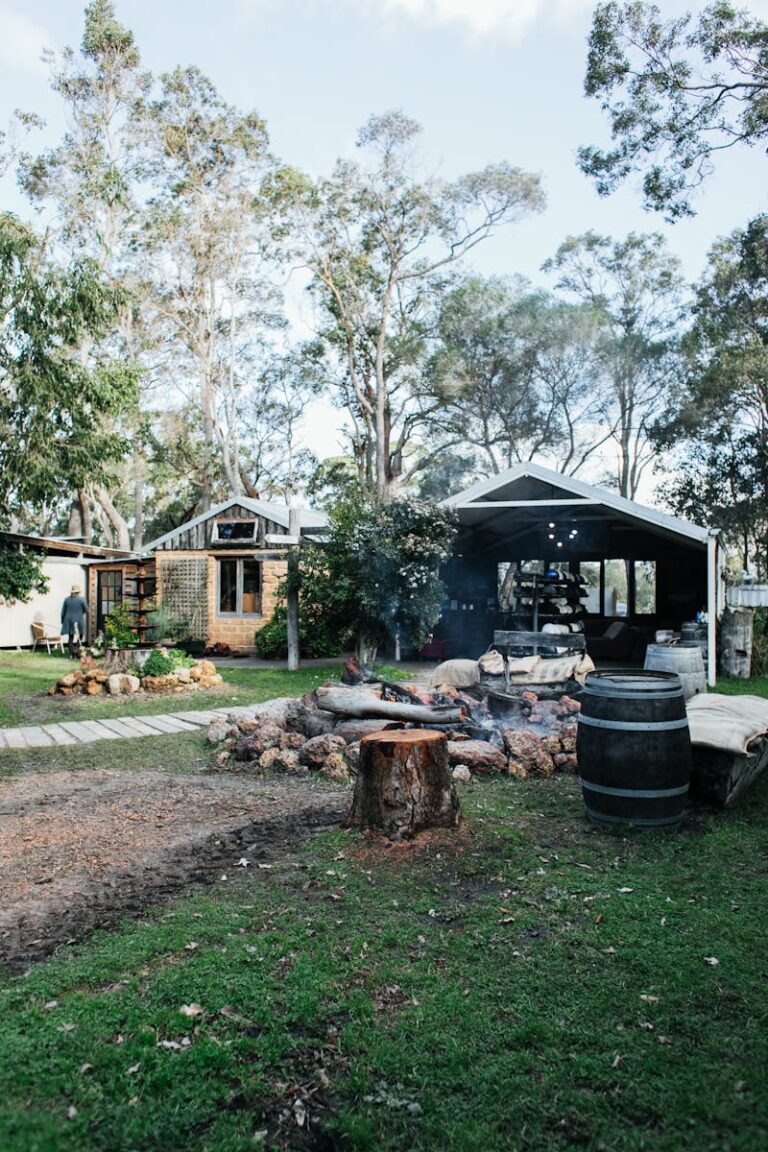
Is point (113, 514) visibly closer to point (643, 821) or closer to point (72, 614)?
point (72, 614)

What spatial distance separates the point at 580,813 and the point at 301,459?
3040cm

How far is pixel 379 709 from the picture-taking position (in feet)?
21.4

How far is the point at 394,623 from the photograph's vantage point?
11.7m

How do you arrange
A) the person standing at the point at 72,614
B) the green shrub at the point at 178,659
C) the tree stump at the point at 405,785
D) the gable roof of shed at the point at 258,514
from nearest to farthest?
1. the tree stump at the point at 405,785
2. the green shrub at the point at 178,659
3. the person standing at the point at 72,614
4. the gable roof of shed at the point at 258,514

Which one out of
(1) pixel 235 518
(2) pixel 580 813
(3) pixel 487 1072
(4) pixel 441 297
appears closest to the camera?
(3) pixel 487 1072

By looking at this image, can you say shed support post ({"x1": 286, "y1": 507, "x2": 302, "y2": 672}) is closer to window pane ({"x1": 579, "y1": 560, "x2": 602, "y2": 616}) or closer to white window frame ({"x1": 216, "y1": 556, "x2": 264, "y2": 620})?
white window frame ({"x1": 216, "y1": 556, "x2": 264, "y2": 620})

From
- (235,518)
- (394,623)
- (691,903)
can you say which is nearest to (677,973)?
(691,903)

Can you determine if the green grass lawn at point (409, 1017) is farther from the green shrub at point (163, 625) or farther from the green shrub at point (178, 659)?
the green shrub at point (163, 625)

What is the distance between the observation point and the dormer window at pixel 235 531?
16.8 metres

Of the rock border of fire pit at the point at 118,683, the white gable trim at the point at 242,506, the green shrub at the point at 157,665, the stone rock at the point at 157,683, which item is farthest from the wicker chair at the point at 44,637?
the stone rock at the point at 157,683

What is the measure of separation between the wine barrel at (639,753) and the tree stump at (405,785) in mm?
929

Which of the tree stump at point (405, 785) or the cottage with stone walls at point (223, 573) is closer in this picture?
the tree stump at point (405, 785)

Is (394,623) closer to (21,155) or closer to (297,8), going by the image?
(297,8)

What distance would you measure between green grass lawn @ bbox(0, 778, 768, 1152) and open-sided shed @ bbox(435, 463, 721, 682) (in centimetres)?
891
